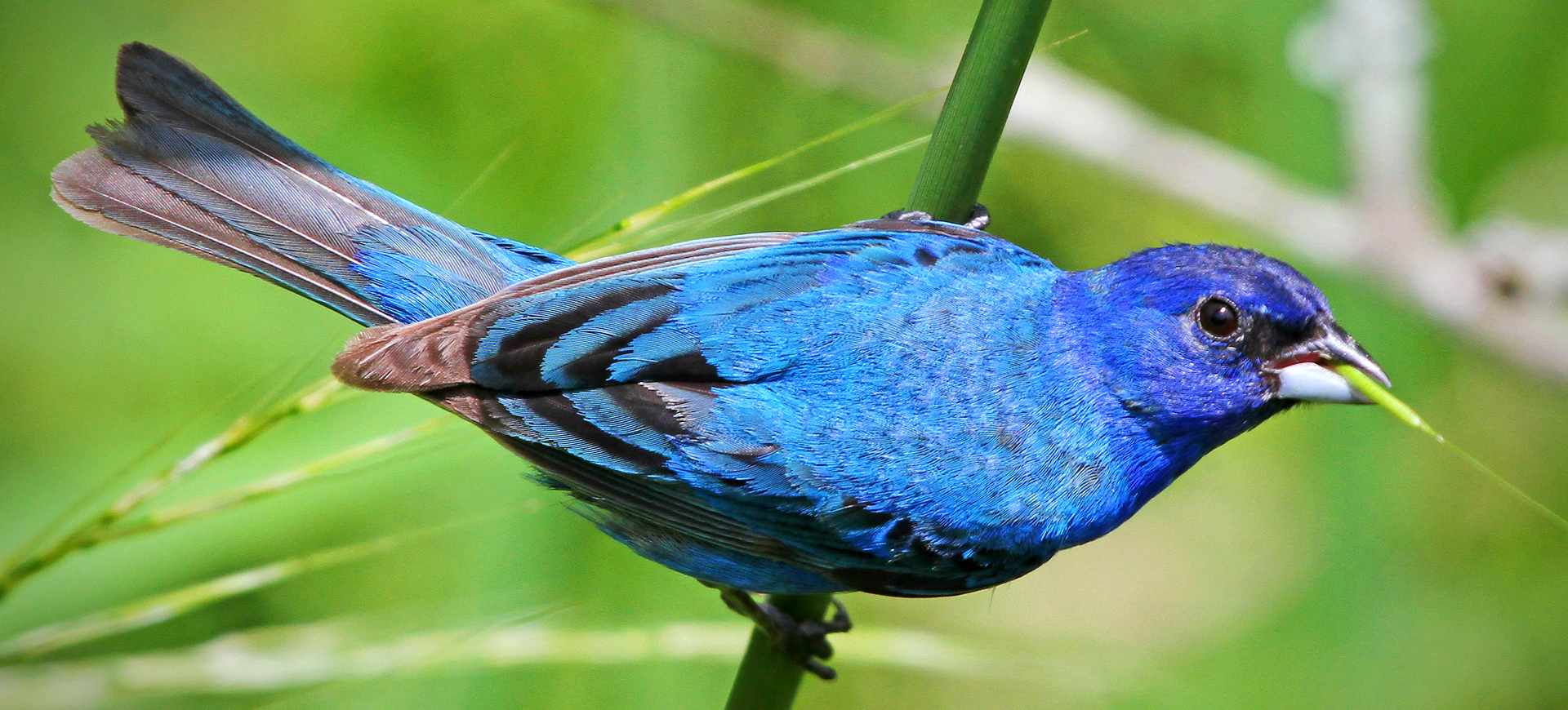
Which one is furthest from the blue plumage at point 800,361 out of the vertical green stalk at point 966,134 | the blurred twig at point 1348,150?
the blurred twig at point 1348,150

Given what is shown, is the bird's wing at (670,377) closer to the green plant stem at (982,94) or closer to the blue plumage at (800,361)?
the blue plumage at (800,361)

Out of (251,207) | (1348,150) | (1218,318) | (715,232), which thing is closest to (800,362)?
(1218,318)

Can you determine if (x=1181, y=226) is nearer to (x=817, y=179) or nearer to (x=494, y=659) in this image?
(x=817, y=179)

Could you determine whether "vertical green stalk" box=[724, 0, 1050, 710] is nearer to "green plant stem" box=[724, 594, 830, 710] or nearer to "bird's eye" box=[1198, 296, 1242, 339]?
"green plant stem" box=[724, 594, 830, 710]

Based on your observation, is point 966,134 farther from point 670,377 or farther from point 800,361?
point 670,377

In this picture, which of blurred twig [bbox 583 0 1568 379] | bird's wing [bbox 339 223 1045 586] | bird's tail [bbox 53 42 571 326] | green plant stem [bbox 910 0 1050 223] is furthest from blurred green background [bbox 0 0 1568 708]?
green plant stem [bbox 910 0 1050 223]

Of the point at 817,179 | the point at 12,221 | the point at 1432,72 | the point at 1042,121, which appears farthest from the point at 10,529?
the point at 1432,72
